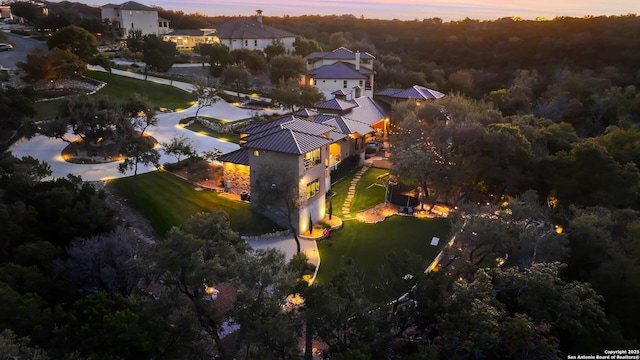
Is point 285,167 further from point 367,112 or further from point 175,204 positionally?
point 367,112

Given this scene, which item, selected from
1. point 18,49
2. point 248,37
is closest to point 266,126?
point 18,49

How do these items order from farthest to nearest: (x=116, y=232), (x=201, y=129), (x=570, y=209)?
(x=201, y=129), (x=570, y=209), (x=116, y=232)

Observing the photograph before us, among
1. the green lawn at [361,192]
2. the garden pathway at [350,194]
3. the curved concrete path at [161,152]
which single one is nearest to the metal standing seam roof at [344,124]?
the garden pathway at [350,194]

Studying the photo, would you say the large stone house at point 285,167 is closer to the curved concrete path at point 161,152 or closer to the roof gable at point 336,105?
the curved concrete path at point 161,152

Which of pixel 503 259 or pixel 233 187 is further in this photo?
pixel 233 187

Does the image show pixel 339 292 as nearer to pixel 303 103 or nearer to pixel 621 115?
pixel 303 103

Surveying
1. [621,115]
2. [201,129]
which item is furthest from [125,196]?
[621,115]
